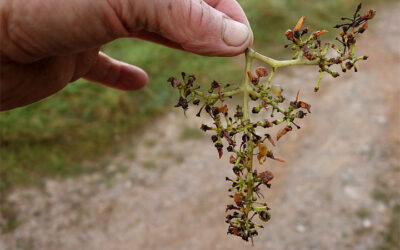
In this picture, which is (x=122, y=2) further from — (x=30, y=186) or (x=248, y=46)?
(x=30, y=186)

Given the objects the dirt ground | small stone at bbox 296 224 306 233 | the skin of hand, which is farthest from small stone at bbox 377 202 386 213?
the skin of hand

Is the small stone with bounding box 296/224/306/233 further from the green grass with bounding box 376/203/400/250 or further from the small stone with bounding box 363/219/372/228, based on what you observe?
the green grass with bounding box 376/203/400/250

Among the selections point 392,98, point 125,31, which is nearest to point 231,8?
point 125,31

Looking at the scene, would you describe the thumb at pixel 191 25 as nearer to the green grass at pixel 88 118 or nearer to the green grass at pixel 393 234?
the green grass at pixel 393 234

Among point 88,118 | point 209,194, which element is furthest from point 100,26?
point 88,118

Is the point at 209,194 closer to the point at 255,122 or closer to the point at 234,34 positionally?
the point at 234,34

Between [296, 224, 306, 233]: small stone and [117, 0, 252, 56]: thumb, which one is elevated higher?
[296, 224, 306, 233]: small stone

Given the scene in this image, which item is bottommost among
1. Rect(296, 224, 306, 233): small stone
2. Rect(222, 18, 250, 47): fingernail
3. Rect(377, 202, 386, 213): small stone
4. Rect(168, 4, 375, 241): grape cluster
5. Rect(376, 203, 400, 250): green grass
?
Rect(168, 4, 375, 241): grape cluster
